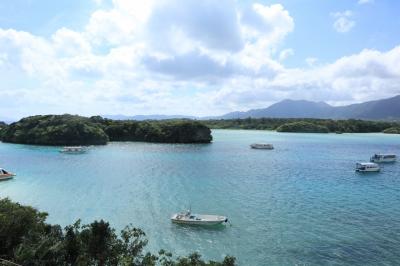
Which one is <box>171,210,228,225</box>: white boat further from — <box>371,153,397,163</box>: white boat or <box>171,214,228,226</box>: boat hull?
<box>371,153,397,163</box>: white boat

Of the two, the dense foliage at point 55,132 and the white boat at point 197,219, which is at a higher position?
the dense foliage at point 55,132

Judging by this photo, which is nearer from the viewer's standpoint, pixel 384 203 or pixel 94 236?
pixel 94 236

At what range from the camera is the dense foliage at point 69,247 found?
17.2 m

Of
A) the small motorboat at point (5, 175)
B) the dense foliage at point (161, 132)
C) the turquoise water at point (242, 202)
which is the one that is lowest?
the turquoise water at point (242, 202)

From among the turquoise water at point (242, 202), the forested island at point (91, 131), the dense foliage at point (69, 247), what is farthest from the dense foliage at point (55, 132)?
the dense foliage at point (69, 247)

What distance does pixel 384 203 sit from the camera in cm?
4678

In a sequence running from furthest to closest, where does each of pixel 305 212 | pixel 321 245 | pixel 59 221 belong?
1. pixel 305 212
2. pixel 59 221
3. pixel 321 245

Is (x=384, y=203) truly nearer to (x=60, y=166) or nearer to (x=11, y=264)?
(x=11, y=264)

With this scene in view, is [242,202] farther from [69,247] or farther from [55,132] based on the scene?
[55,132]

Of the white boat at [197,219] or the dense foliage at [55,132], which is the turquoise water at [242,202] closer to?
the white boat at [197,219]

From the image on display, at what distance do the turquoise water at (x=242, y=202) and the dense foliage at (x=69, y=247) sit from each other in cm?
1233

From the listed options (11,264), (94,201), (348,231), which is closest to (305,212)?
(348,231)

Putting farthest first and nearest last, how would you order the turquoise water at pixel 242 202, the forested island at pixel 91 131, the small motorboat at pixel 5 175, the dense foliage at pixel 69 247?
the forested island at pixel 91 131 → the small motorboat at pixel 5 175 → the turquoise water at pixel 242 202 → the dense foliage at pixel 69 247

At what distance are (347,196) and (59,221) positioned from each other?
123ft
